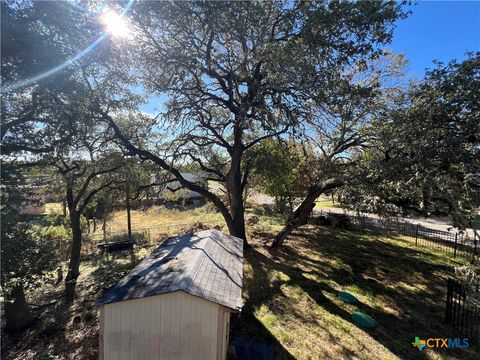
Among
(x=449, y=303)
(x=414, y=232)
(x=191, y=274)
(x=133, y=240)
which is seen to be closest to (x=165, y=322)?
(x=191, y=274)

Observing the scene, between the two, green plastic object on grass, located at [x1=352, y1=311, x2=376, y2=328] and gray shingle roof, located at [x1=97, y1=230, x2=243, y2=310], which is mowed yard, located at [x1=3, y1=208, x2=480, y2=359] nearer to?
green plastic object on grass, located at [x1=352, y1=311, x2=376, y2=328]

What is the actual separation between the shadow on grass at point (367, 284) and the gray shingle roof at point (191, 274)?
178 cm

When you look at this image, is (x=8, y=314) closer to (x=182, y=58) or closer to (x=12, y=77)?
(x=12, y=77)

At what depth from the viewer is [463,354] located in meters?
6.09

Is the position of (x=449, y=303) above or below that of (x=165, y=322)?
below

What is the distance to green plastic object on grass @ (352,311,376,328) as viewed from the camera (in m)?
6.95

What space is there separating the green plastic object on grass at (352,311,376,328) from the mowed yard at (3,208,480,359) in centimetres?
17

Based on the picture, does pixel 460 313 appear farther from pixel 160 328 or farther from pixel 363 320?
pixel 160 328

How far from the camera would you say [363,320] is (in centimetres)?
704

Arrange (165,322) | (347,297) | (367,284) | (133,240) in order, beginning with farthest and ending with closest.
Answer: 1. (133,240)
2. (367,284)
3. (347,297)
4. (165,322)

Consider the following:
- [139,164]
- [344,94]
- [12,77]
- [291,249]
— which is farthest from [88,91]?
[291,249]

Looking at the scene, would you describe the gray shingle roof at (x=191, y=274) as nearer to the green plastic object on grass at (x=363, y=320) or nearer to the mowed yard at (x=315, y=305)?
the mowed yard at (x=315, y=305)

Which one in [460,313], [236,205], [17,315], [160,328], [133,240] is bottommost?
[17,315]

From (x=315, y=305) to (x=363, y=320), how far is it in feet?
4.66
